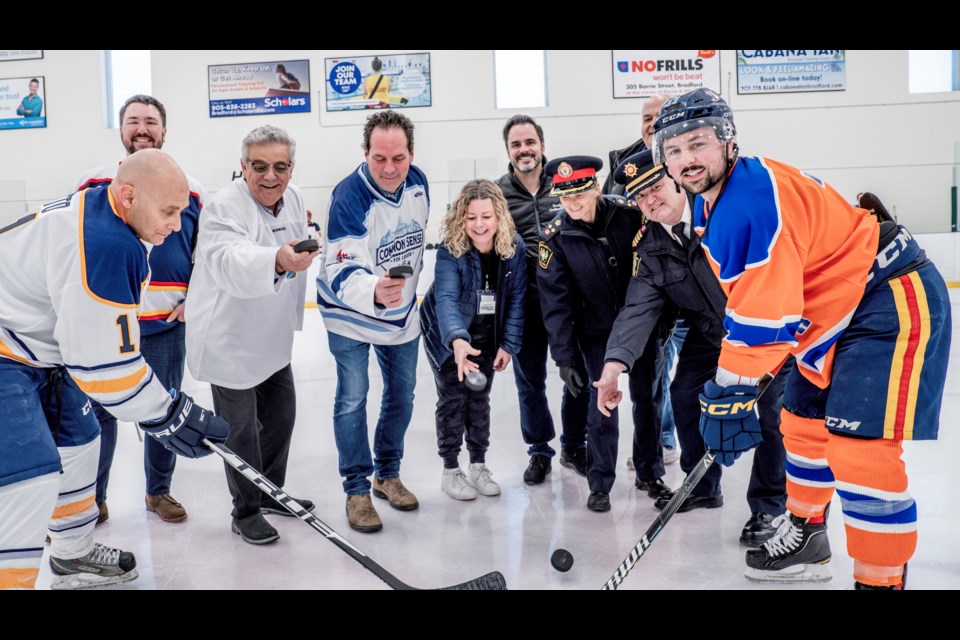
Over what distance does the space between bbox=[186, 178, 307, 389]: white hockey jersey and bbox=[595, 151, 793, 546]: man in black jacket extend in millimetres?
1153

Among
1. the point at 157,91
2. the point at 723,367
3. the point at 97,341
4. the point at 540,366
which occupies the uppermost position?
the point at 157,91

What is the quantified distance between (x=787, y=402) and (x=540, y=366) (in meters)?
1.15

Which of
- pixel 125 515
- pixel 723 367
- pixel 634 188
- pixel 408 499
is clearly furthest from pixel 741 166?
pixel 125 515

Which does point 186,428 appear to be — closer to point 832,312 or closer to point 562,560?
point 562,560

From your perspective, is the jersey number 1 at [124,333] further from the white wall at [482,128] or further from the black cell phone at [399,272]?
the white wall at [482,128]

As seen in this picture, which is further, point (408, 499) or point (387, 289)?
point (408, 499)

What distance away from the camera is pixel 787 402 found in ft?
6.67

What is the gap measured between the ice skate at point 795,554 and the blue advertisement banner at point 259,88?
944 cm

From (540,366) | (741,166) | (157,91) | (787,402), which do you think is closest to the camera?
(741,166)

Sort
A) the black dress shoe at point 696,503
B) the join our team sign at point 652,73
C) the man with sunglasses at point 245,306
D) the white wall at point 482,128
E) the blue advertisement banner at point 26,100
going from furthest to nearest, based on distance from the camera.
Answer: the blue advertisement banner at point 26,100 → the join our team sign at point 652,73 → the white wall at point 482,128 → the black dress shoe at point 696,503 → the man with sunglasses at point 245,306

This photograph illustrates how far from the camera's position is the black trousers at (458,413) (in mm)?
2895

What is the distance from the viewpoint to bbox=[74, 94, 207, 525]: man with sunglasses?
249 cm

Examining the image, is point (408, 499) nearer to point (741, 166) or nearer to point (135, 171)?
point (135, 171)

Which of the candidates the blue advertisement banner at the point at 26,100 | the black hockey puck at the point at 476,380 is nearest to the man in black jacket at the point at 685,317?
the black hockey puck at the point at 476,380
